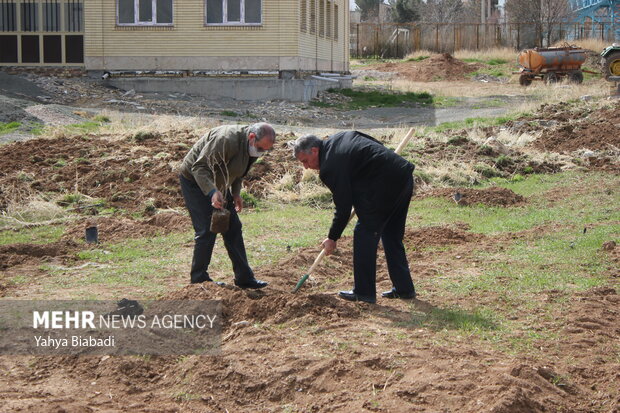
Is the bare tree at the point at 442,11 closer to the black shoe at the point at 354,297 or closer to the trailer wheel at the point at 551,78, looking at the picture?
the trailer wheel at the point at 551,78

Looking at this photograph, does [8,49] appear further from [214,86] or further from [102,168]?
[102,168]

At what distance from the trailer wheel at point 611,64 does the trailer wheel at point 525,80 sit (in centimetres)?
841

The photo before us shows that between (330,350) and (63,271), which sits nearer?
(330,350)

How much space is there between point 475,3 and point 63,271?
7631 centimetres

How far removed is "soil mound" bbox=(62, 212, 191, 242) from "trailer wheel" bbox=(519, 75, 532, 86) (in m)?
27.4

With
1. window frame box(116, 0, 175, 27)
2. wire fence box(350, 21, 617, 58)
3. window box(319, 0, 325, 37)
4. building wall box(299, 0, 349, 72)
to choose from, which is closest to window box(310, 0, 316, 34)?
building wall box(299, 0, 349, 72)

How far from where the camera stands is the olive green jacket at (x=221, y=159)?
291 inches

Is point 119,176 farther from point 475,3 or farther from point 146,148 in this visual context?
point 475,3

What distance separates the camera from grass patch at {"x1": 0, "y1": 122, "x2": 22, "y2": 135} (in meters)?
18.5

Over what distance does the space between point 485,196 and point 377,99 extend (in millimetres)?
18250

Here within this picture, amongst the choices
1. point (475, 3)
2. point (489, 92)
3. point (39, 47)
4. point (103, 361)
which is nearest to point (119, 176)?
point (103, 361)

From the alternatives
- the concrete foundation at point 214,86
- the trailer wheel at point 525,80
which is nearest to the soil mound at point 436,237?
the concrete foundation at point 214,86

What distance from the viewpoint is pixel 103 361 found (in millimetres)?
5969

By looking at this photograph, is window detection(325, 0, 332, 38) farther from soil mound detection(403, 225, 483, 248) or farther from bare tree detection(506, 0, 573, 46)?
soil mound detection(403, 225, 483, 248)
